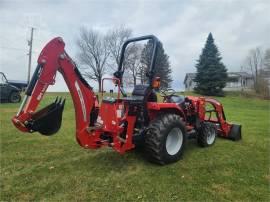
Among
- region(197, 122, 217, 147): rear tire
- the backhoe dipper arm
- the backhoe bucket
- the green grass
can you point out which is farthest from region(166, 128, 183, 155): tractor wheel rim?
the backhoe bucket

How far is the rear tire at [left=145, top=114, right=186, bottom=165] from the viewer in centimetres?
489

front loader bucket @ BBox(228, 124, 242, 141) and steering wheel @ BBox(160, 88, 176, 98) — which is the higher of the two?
steering wheel @ BBox(160, 88, 176, 98)

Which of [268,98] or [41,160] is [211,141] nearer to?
[41,160]

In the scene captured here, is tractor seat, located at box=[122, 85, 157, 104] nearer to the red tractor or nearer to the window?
the red tractor

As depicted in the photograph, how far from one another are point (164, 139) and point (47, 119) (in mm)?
2118

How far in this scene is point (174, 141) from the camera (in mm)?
5496

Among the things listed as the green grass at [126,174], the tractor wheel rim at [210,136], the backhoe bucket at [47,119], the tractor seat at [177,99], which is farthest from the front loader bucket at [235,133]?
the backhoe bucket at [47,119]

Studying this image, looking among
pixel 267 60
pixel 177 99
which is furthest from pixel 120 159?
pixel 267 60

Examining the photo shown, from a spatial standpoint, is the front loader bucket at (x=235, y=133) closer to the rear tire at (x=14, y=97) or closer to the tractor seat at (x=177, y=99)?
the tractor seat at (x=177, y=99)

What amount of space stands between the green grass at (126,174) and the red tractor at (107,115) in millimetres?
459

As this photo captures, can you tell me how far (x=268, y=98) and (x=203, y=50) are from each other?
36.9ft

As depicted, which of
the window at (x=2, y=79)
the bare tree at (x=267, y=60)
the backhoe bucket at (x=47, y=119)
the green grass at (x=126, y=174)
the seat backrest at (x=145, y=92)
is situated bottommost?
the green grass at (x=126, y=174)

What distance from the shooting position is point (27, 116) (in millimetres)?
4094

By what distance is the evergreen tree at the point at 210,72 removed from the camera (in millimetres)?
36344
